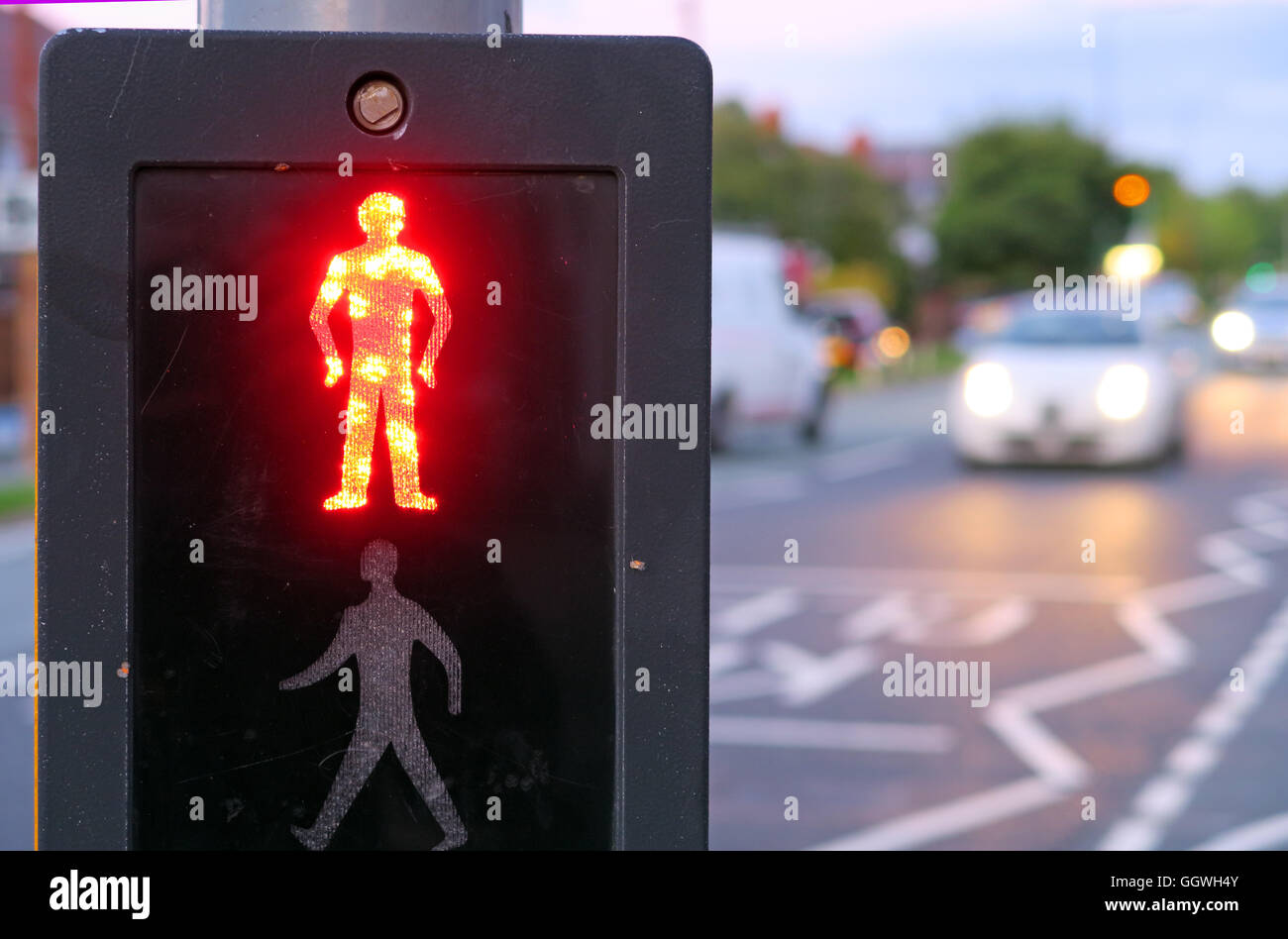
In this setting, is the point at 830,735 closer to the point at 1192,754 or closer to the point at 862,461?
the point at 1192,754

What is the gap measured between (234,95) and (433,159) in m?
0.18

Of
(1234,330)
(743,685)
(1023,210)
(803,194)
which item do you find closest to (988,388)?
(743,685)

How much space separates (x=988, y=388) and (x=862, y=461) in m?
2.73

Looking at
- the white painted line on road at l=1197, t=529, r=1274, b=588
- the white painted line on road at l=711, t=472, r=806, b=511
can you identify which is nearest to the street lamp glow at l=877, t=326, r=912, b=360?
the white painted line on road at l=711, t=472, r=806, b=511

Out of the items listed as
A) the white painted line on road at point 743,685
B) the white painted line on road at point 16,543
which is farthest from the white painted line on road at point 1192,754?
the white painted line on road at point 16,543

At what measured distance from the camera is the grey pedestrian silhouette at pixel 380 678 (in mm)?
1539

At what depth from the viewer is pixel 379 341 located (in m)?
1.53

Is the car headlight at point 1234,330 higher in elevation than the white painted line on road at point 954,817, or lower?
higher

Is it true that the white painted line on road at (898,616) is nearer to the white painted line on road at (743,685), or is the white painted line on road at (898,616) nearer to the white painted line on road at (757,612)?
the white painted line on road at (757,612)

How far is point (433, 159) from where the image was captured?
1524 millimetres

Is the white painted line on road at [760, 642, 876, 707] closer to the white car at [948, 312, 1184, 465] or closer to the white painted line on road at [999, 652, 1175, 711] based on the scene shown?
the white painted line on road at [999, 652, 1175, 711]

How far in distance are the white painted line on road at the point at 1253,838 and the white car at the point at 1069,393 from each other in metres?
10.6
